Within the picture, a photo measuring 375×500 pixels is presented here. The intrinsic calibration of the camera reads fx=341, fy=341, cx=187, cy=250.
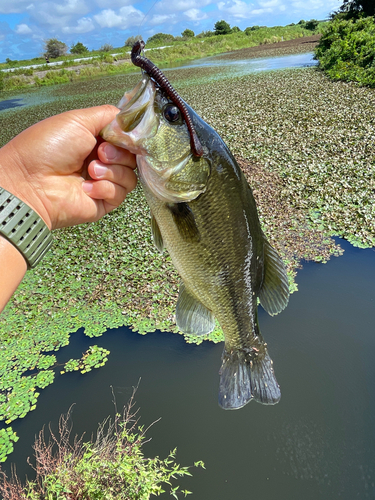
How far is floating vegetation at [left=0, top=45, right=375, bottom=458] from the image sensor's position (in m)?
4.52

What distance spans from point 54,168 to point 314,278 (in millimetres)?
4329

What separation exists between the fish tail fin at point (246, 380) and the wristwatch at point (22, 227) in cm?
114

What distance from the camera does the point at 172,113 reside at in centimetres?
139

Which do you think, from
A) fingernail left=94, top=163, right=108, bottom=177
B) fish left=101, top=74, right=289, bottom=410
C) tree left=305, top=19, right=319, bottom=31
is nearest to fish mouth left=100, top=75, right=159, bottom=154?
fish left=101, top=74, right=289, bottom=410

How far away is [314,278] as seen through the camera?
5148 millimetres

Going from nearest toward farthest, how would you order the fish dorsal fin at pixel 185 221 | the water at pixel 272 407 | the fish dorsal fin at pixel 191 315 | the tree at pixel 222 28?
1. the fish dorsal fin at pixel 185 221
2. the fish dorsal fin at pixel 191 315
3. the water at pixel 272 407
4. the tree at pixel 222 28

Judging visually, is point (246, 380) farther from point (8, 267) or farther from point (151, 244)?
point (151, 244)

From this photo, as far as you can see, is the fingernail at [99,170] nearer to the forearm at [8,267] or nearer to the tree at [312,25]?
the forearm at [8,267]

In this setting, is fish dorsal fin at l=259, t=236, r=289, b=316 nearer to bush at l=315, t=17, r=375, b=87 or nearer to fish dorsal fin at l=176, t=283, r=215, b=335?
fish dorsal fin at l=176, t=283, r=215, b=335

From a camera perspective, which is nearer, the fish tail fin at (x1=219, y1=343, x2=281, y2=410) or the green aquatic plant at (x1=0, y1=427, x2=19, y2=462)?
the fish tail fin at (x1=219, y1=343, x2=281, y2=410)

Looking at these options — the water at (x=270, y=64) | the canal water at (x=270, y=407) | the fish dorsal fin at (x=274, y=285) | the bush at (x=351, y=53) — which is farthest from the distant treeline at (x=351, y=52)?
the fish dorsal fin at (x=274, y=285)

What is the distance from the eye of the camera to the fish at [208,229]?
141cm

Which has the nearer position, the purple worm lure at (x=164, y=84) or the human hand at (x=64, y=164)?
the purple worm lure at (x=164, y=84)

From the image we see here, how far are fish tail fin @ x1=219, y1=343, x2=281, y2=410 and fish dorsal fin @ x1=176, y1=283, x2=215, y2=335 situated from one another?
0.21 metres
